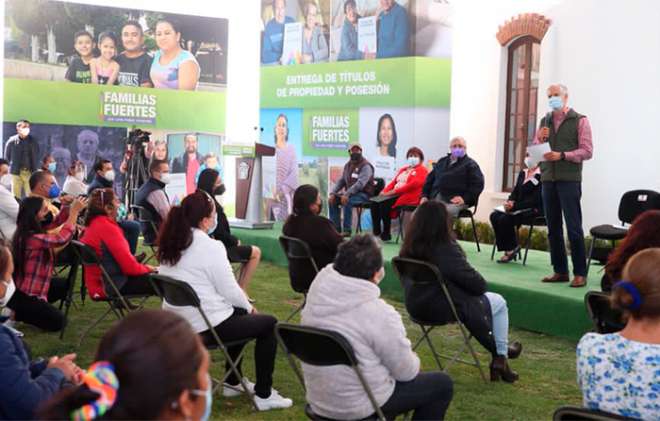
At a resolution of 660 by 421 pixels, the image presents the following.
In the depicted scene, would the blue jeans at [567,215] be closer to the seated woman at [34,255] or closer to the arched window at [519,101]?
the seated woman at [34,255]

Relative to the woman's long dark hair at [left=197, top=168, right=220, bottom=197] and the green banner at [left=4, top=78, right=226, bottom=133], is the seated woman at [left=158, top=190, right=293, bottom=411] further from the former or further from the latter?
the green banner at [left=4, top=78, right=226, bottom=133]

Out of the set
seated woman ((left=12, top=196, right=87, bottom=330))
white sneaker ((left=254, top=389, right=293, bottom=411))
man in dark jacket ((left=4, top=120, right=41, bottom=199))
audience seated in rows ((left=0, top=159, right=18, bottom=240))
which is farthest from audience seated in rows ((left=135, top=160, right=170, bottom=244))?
Result: man in dark jacket ((left=4, top=120, right=41, bottom=199))

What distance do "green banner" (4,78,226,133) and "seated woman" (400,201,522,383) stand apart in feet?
34.3

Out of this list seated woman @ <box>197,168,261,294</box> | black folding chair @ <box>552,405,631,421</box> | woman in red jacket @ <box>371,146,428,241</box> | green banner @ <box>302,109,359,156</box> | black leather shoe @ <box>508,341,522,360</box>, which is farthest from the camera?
green banner @ <box>302,109,359,156</box>

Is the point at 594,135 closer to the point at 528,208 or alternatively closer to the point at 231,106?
the point at 528,208

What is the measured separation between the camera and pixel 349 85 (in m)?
12.8

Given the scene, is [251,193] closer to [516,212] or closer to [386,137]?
[386,137]

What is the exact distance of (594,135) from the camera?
10391mm

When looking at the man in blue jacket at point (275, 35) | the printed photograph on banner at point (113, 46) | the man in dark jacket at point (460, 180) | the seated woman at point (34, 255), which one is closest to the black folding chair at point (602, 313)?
the seated woman at point (34, 255)

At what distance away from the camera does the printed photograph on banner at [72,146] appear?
46.0 feet

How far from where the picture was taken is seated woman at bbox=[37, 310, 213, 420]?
1622mm

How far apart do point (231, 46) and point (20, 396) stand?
15237 millimetres

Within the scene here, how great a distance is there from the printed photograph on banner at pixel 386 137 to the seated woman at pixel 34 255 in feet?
21.7

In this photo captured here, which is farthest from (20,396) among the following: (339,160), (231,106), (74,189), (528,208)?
(231,106)
